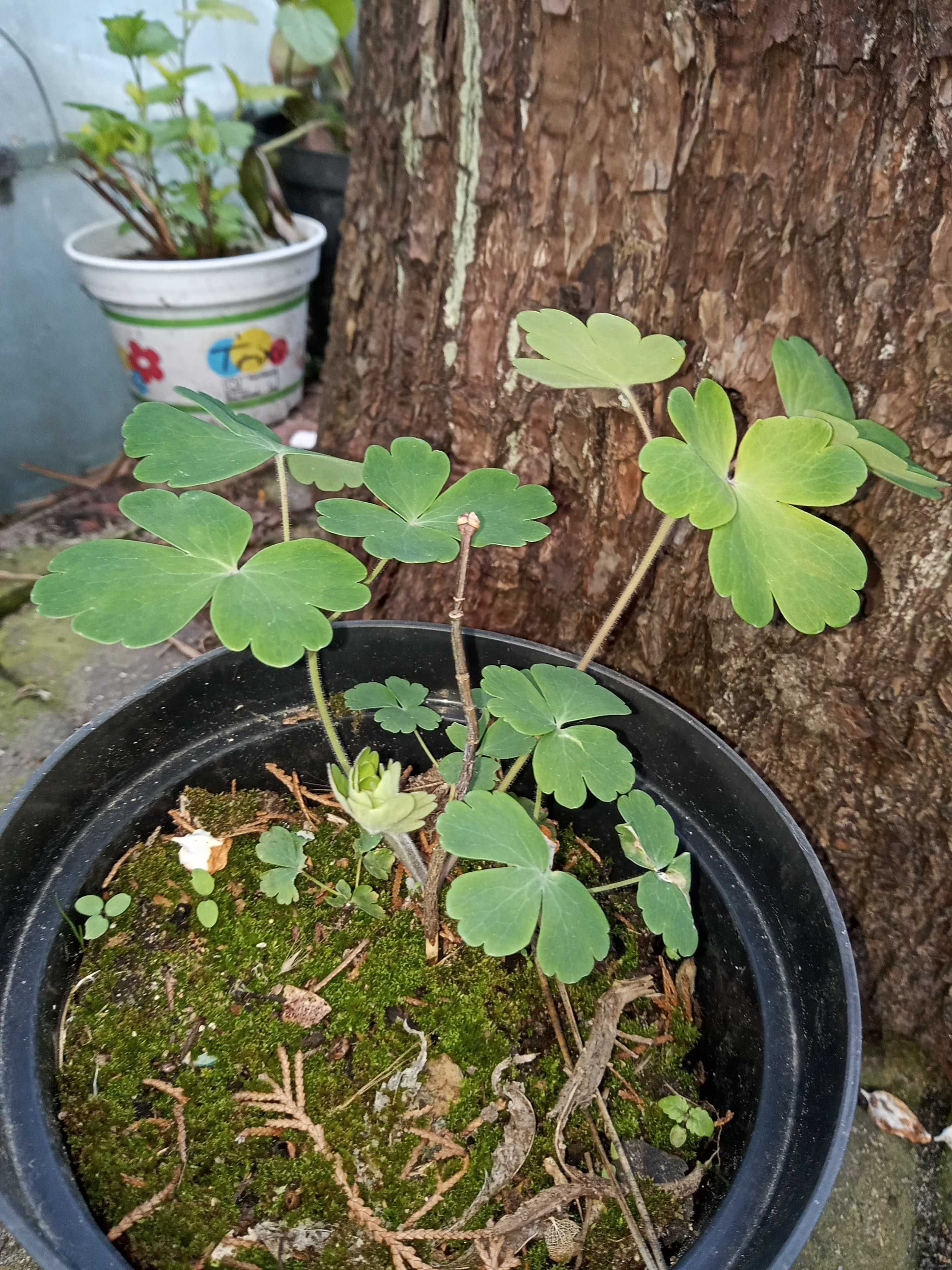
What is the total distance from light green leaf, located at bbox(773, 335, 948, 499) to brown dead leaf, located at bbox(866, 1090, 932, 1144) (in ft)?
2.99

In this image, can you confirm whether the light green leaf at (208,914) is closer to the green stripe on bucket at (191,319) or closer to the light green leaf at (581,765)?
the light green leaf at (581,765)

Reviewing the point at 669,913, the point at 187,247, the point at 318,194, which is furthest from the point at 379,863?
the point at 318,194

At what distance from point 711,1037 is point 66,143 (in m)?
2.64

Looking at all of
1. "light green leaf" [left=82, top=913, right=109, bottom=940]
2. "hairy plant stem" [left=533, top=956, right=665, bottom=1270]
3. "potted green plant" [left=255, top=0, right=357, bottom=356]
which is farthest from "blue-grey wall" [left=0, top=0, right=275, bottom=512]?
"hairy plant stem" [left=533, top=956, right=665, bottom=1270]

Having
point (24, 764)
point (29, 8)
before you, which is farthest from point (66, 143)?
point (24, 764)

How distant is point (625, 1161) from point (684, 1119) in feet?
0.29

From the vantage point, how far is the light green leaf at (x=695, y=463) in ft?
2.44

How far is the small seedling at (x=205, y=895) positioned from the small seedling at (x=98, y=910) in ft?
0.27

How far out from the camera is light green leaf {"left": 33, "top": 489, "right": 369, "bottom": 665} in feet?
2.33

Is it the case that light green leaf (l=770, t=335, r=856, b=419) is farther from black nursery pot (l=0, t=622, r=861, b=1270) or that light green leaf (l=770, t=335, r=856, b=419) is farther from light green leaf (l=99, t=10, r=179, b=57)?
light green leaf (l=99, t=10, r=179, b=57)

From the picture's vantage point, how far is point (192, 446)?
2.77 ft

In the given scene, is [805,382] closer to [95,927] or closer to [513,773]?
[513,773]

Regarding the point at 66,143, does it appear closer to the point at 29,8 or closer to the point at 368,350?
the point at 29,8

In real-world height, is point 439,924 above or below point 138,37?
below
